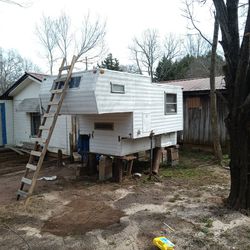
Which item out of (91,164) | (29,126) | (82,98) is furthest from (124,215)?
(29,126)

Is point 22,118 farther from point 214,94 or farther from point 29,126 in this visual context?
point 214,94

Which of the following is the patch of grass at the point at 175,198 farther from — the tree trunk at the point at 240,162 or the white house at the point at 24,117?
the white house at the point at 24,117

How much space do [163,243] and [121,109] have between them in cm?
381

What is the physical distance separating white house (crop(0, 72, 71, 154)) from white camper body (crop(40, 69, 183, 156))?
3.27 meters

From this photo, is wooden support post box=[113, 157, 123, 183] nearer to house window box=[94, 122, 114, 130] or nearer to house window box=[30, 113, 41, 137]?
house window box=[94, 122, 114, 130]

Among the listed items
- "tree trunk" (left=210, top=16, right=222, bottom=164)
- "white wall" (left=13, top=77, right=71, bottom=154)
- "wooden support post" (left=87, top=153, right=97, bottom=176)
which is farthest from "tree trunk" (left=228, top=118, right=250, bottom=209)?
"white wall" (left=13, top=77, right=71, bottom=154)

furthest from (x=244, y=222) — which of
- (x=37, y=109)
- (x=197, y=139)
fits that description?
(x=37, y=109)

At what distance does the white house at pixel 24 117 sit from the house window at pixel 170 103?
455 cm

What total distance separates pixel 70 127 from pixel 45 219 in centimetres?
637

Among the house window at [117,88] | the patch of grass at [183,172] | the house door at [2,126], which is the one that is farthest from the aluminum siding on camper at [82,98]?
the house door at [2,126]

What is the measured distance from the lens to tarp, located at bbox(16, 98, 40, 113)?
1210cm

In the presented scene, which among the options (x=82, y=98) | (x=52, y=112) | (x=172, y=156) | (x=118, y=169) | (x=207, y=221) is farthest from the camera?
(x=172, y=156)

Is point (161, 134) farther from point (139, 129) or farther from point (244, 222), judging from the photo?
point (244, 222)

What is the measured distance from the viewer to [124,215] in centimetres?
528
